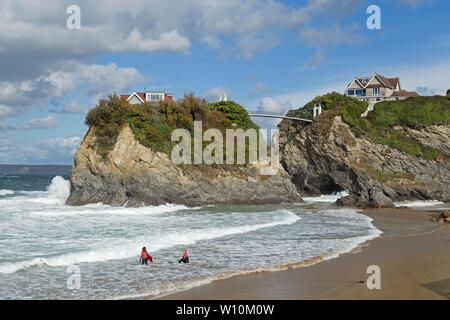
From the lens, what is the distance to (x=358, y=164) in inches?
1970

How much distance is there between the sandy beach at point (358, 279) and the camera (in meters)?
12.9

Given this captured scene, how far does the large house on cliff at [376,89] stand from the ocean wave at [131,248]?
5104 cm

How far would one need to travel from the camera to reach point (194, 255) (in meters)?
19.2

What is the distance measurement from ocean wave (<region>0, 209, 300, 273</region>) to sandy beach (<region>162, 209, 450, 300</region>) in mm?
5793

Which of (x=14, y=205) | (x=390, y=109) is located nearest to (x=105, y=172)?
(x=14, y=205)

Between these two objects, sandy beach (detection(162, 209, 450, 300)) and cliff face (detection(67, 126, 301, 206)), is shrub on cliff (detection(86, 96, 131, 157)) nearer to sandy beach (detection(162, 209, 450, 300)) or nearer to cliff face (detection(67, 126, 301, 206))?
cliff face (detection(67, 126, 301, 206))

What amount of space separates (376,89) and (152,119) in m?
43.8

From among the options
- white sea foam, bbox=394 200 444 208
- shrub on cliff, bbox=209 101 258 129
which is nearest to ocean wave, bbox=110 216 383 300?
white sea foam, bbox=394 200 444 208

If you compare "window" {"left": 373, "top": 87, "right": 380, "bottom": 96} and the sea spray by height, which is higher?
"window" {"left": 373, "top": 87, "right": 380, "bottom": 96}

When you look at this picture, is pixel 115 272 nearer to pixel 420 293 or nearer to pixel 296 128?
pixel 420 293

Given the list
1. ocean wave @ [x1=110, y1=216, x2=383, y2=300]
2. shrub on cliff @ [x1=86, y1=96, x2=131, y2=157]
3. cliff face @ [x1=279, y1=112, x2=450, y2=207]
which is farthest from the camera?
cliff face @ [x1=279, y1=112, x2=450, y2=207]

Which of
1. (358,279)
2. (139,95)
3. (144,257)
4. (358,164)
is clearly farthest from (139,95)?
(358,279)

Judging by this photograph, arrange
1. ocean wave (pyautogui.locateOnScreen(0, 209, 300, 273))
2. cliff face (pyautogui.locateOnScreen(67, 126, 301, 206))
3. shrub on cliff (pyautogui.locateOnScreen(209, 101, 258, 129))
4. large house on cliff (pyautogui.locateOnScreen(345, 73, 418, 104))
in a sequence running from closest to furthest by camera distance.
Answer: ocean wave (pyautogui.locateOnScreen(0, 209, 300, 273)) → cliff face (pyautogui.locateOnScreen(67, 126, 301, 206)) → shrub on cliff (pyautogui.locateOnScreen(209, 101, 258, 129)) → large house on cliff (pyautogui.locateOnScreen(345, 73, 418, 104))
